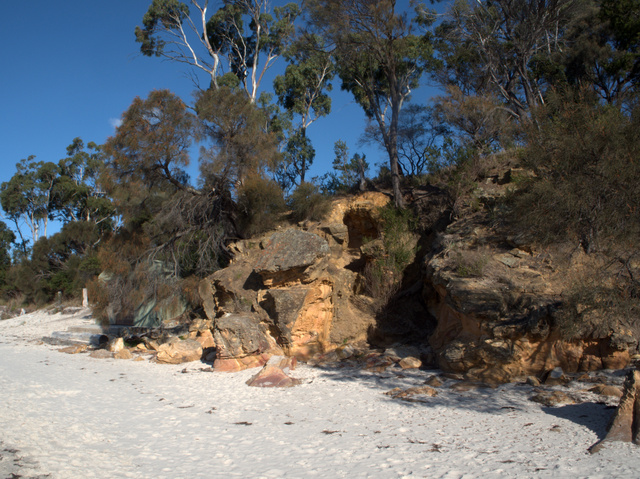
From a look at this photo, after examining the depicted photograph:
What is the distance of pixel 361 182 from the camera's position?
16953 millimetres

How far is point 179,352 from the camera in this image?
11516 mm

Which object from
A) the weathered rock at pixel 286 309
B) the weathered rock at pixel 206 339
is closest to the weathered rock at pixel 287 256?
the weathered rock at pixel 286 309

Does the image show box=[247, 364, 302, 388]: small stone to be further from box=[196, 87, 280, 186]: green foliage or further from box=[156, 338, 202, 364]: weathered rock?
box=[196, 87, 280, 186]: green foliage

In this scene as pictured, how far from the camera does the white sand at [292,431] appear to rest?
471 cm

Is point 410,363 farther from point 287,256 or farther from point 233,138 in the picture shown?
point 233,138

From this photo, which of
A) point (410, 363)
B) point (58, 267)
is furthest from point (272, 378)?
point (58, 267)

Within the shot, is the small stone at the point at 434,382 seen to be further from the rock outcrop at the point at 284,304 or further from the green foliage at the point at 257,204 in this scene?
the green foliage at the point at 257,204

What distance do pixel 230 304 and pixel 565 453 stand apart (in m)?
9.00

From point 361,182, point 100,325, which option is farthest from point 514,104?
point 100,325

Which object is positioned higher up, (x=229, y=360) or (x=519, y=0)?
(x=519, y=0)

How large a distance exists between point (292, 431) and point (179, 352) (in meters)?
6.30

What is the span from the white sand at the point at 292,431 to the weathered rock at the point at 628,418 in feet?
0.51

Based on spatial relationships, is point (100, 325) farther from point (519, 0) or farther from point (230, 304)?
point (519, 0)

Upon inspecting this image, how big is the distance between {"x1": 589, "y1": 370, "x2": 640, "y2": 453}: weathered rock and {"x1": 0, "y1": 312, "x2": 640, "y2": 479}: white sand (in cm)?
16
